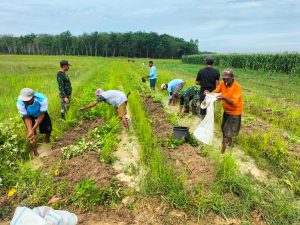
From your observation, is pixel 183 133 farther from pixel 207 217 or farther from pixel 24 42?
pixel 24 42

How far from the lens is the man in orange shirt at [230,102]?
4906 millimetres

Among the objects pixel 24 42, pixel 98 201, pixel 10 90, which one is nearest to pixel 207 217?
pixel 98 201

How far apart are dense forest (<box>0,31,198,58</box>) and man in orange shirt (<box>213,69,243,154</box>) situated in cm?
7780

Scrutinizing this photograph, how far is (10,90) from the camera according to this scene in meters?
11.6

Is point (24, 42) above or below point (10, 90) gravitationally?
above

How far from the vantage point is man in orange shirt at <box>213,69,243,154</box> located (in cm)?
491

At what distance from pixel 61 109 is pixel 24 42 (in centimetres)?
8936

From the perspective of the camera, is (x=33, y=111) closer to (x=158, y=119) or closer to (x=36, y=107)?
(x=36, y=107)

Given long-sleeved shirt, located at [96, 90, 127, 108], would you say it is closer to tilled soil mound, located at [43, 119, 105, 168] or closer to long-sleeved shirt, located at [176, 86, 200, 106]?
tilled soil mound, located at [43, 119, 105, 168]

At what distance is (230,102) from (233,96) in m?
0.11

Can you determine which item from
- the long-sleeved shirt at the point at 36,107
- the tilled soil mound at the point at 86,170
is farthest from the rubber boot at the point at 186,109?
the long-sleeved shirt at the point at 36,107

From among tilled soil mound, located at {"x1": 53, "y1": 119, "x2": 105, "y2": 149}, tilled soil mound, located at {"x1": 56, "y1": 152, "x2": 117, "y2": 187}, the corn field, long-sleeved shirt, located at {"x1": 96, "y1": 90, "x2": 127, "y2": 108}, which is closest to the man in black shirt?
long-sleeved shirt, located at {"x1": 96, "y1": 90, "x2": 127, "y2": 108}

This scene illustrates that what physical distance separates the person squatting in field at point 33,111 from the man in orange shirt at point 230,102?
308 centimetres

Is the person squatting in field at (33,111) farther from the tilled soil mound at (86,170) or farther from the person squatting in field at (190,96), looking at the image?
the person squatting in field at (190,96)
